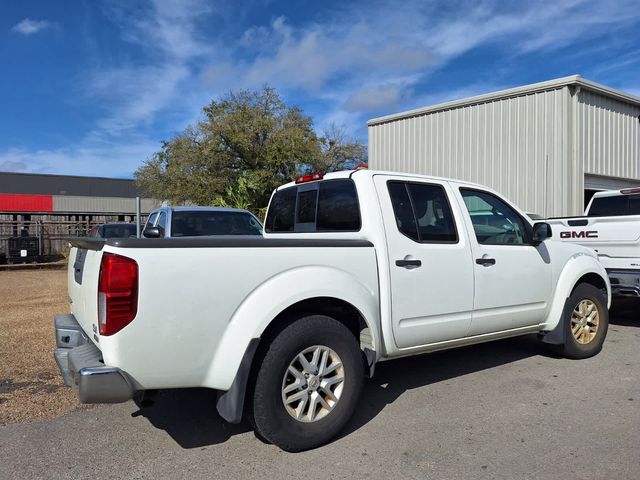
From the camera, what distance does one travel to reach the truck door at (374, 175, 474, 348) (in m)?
4.20

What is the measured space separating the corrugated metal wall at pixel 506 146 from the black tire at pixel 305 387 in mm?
10460

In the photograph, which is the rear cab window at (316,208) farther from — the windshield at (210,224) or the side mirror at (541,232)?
the windshield at (210,224)

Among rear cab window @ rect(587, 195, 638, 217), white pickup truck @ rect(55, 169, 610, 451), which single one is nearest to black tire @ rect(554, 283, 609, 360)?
white pickup truck @ rect(55, 169, 610, 451)

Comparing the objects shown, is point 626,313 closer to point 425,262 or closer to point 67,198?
point 425,262

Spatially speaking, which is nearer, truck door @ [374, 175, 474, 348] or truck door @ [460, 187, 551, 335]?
truck door @ [374, 175, 474, 348]

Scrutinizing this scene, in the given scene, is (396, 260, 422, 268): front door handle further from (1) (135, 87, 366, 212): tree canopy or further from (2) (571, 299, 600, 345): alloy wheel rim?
(1) (135, 87, 366, 212): tree canopy

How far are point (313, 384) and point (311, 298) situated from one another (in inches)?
23.4

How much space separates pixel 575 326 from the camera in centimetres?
579

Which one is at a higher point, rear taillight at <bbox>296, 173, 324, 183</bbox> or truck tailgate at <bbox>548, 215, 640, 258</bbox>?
rear taillight at <bbox>296, 173, 324, 183</bbox>

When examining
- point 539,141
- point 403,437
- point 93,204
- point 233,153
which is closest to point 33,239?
point 233,153

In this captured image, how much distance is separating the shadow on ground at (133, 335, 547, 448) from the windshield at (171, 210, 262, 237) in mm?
4701

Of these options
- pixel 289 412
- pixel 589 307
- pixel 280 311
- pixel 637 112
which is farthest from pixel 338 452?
pixel 637 112

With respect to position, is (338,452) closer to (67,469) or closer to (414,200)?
(67,469)

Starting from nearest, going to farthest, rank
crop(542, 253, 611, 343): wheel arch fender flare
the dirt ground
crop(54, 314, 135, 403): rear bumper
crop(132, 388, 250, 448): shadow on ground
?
1. crop(54, 314, 135, 403): rear bumper
2. crop(132, 388, 250, 448): shadow on ground
3. the dirt ground
4. crop(542, 253, 611, 343): wheel arch fender flare
